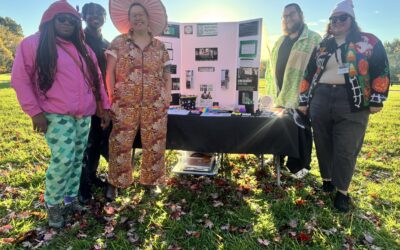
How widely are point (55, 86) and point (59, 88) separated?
0.10 ft

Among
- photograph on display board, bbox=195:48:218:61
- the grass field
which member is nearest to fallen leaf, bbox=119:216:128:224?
the grass field

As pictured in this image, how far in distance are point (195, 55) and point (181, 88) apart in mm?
449

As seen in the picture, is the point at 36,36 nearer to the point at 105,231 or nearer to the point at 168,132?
the point at 168,132

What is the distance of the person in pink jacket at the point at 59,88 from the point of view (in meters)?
2.19

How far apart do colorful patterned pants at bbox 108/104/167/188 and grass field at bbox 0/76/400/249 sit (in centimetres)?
33

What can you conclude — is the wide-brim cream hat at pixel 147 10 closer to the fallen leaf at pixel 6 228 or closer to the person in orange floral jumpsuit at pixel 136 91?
the person in orange floral jumpsuit at pixel 136 91

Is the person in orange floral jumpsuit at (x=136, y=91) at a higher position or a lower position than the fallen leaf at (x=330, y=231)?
higher

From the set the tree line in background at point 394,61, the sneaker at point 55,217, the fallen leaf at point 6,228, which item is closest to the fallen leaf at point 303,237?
the sneaker at point 55,217

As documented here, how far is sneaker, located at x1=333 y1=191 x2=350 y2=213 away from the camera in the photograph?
2.89m

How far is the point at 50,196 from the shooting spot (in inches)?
98.1

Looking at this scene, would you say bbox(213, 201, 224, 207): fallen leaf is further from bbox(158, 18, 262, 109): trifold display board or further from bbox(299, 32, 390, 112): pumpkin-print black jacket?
bbox(299, 32, 390, 112): pumpkin-print black jacket

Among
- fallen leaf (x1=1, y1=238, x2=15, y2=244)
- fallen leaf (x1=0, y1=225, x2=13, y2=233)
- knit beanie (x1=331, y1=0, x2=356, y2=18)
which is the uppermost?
knit beanie (x1=331, y1=0, x2=356, y2=18)

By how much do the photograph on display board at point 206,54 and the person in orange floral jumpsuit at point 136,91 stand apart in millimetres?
925

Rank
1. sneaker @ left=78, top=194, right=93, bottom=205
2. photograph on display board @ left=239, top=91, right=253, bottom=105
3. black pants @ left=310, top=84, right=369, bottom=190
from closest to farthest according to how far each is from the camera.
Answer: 1. black pants @ left=310, top=84, right=369, bottom=190
2. sneaker @ left=78, top=194, right=93, bottom=205
3. photograph on display board @ left=239, top=91, right=253, bottom=105
